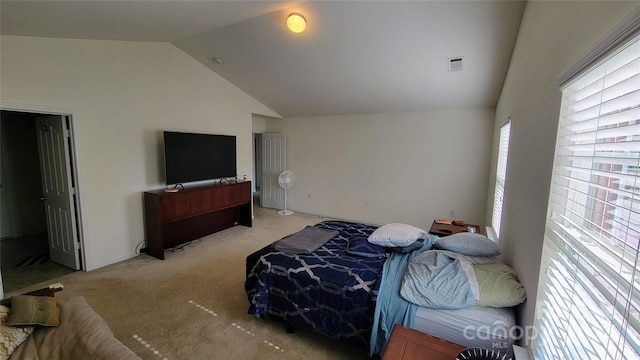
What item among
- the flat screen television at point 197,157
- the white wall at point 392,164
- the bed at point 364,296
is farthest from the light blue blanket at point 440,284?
the flat screen television at point 197,157

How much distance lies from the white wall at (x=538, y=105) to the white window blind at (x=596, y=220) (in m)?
0.12

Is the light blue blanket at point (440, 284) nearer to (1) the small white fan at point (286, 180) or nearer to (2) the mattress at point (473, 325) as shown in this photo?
(2) the mattress at point (473, 325)

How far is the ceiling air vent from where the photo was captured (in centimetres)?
319

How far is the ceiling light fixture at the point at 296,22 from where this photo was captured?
2879mm

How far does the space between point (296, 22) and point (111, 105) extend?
254cm

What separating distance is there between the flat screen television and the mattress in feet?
11.9

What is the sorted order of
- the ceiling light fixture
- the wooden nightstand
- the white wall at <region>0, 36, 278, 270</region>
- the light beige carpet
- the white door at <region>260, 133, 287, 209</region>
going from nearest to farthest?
the wooden nightstand, the light beige carpet, the white wall at <region>0, 36, 278, 270</region>, the ceiling light fixture, the white door at <region>260, 133, 287, 209</region>

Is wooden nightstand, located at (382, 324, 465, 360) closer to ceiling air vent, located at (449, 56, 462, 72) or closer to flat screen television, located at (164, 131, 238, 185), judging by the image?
ceiling air vent, located at (449, 56, 462, 72)

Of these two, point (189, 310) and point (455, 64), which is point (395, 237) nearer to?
point (189, 310)

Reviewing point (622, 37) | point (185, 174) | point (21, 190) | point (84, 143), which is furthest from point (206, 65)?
point (622, 37)

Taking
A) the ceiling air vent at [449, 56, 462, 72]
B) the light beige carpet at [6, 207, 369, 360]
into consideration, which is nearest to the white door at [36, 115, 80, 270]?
the light beige carpet at [6, 207, 369, 360]

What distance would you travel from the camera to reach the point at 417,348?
1.49 metres

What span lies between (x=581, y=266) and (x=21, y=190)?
6.90 m

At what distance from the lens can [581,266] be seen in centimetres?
92
